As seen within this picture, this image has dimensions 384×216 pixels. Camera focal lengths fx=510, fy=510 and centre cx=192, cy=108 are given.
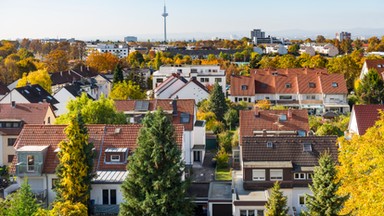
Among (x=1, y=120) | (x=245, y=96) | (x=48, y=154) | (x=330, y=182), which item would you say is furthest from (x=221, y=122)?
(x=330, y=182)

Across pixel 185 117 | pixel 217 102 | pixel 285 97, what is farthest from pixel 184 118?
pixel 285 97

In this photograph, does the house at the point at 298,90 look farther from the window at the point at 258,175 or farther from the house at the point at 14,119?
the window at the point at 258,175

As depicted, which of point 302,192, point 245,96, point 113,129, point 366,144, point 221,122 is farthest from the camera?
point 245,96

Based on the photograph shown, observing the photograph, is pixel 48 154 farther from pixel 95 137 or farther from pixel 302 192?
pixel 302 192

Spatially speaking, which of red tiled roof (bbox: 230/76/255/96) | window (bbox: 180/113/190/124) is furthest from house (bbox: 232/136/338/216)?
red tiled roof (bbox: 230/76/255/96)

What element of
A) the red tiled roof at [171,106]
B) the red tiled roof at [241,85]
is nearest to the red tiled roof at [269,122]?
the red tiled roof at [171,106]

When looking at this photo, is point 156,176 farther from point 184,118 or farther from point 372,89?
point 372,89
